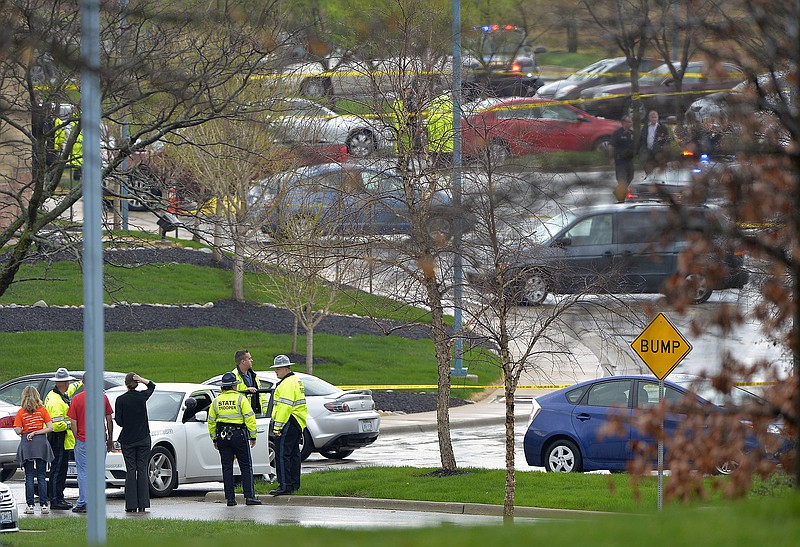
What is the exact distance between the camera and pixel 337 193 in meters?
15.6

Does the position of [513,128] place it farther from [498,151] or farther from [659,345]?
[659,345]

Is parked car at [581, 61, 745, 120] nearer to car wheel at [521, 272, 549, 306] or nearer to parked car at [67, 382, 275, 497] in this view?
car wheel at [521, 272, 549, 306]

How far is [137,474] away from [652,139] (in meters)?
9.29

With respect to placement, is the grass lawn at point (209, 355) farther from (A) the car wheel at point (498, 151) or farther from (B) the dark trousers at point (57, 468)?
(A) the car wheel at point (498, 151)

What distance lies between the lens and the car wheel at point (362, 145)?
632 inches

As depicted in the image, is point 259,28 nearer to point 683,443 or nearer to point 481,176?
point 481,176

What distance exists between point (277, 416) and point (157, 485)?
1.99 m

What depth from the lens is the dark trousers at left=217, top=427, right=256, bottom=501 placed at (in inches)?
611

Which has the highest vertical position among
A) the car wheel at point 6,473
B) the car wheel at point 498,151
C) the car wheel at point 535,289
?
the car wheel at point 498,151

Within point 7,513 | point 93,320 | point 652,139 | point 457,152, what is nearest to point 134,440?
point 7,513

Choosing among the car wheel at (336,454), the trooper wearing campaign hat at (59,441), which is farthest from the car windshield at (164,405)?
the car wheel at (336,454)

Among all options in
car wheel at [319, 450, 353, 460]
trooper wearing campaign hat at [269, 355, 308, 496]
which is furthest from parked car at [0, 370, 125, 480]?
trooper wearing campaign hat at [269, 355, 308, 496]

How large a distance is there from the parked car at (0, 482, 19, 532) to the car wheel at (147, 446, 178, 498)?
11.7 feet

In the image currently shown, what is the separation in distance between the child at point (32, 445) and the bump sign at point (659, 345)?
7.63 m
